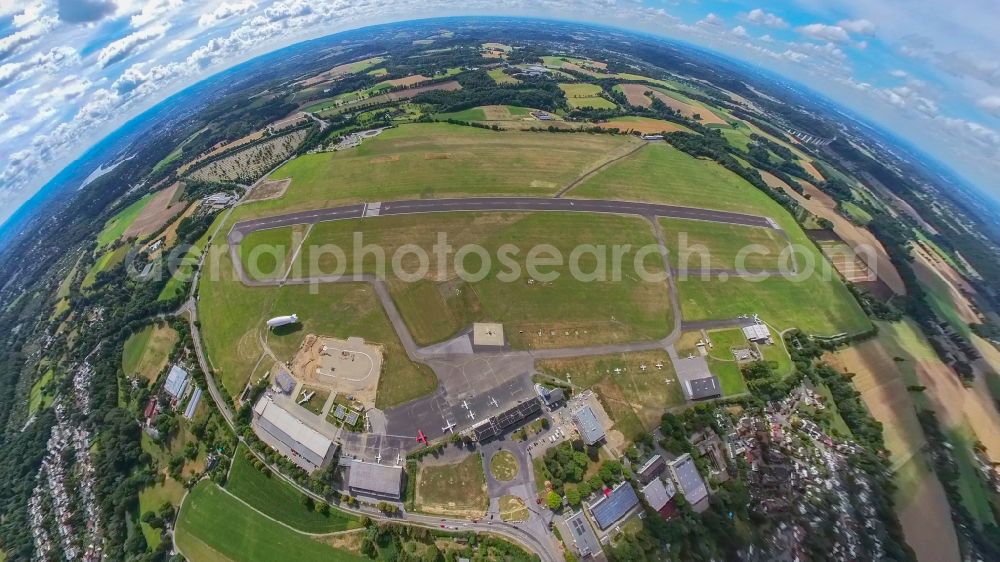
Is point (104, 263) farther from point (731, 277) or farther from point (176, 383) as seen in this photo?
point (731, 277)

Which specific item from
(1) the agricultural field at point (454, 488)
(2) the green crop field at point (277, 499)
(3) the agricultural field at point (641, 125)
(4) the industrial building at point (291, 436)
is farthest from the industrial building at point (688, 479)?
(3) the agricultural field at point (641, 125)

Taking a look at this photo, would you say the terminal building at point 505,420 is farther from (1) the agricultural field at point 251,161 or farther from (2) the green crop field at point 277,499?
(1) the agricultural field at point 251,161

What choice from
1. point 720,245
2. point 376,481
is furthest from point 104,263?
point 720,245

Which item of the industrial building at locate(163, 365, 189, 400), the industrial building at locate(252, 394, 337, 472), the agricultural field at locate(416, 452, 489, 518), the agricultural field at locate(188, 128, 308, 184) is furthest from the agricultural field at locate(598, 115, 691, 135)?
the industrial building at locate(163, 365, 189, 400)

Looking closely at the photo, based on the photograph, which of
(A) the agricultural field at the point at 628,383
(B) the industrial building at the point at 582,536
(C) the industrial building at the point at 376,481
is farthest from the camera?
(A) the agricultural field at the point at 628,383

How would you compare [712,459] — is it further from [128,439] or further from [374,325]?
[128,439]

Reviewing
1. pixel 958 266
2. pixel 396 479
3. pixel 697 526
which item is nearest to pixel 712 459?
pixel 697 526

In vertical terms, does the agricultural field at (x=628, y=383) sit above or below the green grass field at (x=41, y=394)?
above
